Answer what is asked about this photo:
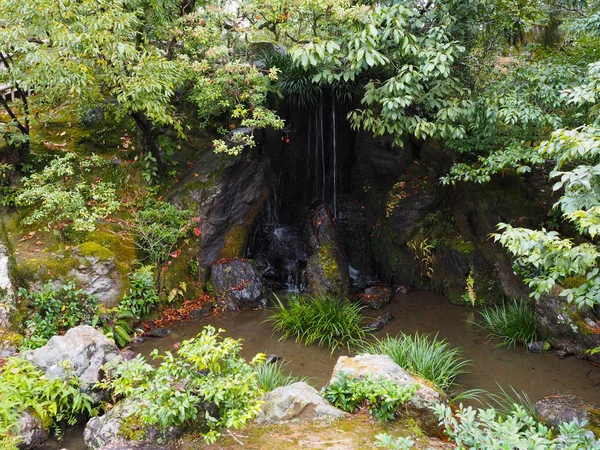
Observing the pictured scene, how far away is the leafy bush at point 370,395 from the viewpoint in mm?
3465

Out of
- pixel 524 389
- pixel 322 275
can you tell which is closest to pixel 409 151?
pixel 322 275

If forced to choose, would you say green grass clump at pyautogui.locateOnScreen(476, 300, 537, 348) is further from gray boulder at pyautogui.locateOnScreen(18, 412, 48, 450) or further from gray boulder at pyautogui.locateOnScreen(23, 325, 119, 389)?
gray boulder at pyautogui.locateOnScreen(18, 412, 48, 450)

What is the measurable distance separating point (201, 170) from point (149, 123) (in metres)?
1.53

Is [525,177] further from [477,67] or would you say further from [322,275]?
[322,275]

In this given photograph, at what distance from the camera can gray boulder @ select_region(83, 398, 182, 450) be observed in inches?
127

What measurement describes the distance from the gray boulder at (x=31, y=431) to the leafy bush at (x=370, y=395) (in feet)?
10.4

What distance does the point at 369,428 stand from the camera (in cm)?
338

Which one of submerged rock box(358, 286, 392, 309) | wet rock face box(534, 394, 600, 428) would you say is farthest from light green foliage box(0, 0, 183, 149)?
wet rock face box(534, 394, 600, 428)

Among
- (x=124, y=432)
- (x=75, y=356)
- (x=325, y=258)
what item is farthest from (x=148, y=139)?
(x=124, y=432)

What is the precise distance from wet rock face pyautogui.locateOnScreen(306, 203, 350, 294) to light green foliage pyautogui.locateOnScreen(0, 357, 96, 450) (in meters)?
4.71

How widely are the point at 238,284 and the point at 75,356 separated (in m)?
3.74

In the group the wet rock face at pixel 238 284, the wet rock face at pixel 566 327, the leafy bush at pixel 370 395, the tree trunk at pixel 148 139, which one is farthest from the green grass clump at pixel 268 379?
the tree trunk at pixel 148 139

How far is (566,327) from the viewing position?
6.17m

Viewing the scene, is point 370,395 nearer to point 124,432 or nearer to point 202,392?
point 202,392
